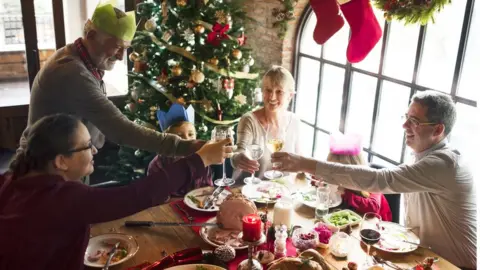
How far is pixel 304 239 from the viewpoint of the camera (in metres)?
1.87

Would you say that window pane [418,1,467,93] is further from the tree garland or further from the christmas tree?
the christmas tree

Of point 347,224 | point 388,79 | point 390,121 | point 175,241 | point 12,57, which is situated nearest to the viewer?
point 175,241

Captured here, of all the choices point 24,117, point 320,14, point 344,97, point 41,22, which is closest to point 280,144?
point 320,14

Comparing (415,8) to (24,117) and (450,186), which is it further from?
(24,117)

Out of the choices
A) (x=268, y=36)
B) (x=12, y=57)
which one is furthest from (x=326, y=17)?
(x=12, y=57)

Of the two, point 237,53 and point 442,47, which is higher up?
point 442,47

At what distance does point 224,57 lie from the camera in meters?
3.73

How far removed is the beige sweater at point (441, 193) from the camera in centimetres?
203

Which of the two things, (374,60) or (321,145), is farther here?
(321,145)

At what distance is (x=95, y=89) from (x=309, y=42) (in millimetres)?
2297

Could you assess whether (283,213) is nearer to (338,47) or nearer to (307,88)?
(338,47)

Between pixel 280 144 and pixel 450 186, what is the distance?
877 mm

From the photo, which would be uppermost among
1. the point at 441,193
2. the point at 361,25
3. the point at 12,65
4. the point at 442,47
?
the point at 361,25

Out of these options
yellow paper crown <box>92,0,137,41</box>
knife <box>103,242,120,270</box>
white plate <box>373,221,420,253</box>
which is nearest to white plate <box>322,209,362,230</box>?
white plate <box>373,221,420,253</box>
